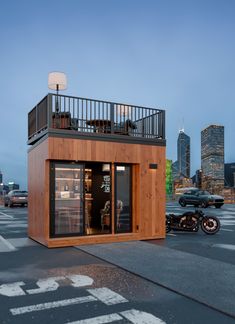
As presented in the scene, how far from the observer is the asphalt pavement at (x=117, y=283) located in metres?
4.43

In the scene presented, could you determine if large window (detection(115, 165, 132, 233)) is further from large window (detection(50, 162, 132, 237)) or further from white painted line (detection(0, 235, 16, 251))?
white painted line (detection(0, 235, 16, 251))

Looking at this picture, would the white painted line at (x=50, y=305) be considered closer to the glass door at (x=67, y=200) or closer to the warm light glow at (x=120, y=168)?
Answer: the glass door at (x=67, y=200)

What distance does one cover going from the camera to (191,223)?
1210 centimetres

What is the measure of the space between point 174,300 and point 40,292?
193 cm

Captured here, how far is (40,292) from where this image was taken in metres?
5.36

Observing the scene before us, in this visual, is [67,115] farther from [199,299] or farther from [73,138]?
[199,299]

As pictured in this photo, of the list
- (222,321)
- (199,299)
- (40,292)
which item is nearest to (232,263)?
(199,299)

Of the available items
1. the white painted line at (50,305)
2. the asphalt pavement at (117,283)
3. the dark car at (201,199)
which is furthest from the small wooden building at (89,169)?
the dark car at (201,199)

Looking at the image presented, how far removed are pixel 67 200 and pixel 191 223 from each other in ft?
14.8

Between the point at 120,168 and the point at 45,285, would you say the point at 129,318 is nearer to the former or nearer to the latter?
the point at 45,285

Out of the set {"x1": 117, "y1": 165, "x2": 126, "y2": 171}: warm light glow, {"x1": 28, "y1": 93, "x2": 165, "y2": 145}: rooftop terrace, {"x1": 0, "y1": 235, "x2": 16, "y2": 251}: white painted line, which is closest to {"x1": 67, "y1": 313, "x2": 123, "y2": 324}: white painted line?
{"x1": 0, "y1": 235, "x2": 16, "y2": 251}: white painted line

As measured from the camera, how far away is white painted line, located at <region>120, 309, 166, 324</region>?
4.19m

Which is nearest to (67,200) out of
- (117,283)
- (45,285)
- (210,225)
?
(45,285)

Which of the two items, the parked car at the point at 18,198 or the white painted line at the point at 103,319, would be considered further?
the parked car at the point at 18,198
